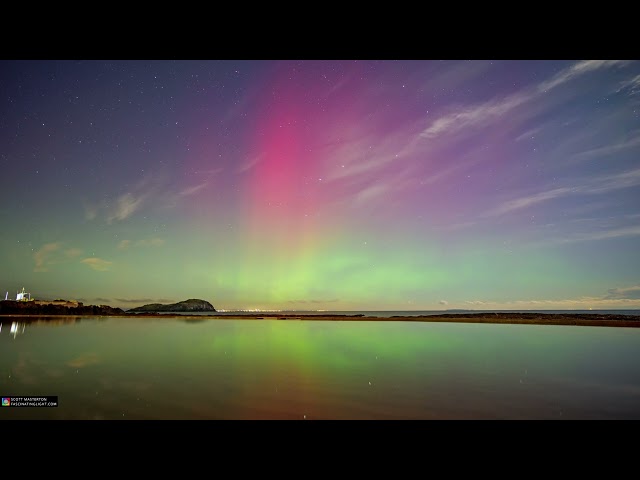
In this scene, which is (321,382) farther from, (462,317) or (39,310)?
(39,310)

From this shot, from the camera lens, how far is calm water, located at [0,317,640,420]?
632 centimetres

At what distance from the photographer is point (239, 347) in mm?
14656

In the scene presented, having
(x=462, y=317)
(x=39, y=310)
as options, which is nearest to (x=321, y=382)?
(x=462, y=317)

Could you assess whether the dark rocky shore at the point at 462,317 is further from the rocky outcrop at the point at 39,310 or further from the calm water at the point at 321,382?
the calm water at the point at 321,382

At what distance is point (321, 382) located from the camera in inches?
329

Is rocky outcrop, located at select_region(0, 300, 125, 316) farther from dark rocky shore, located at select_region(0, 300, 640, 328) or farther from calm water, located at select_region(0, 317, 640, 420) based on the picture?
calm water, located at select_region(0, 317, 640, 420)

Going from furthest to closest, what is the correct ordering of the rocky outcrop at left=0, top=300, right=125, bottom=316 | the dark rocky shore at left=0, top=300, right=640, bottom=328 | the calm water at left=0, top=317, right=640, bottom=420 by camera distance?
the rocky outcrop at left=0, top=300, right=125, bottom=316
the dark rocky shore at left=0, top=300, right=640, bottom=328
the calm water at left=0, top=317, right=640, bottom=420

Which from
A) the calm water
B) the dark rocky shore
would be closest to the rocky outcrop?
the dark rocky shore

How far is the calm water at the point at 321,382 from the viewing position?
6320 millimetres

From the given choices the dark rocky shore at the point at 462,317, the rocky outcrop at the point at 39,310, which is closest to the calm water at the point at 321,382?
the dark rocky shore at the point at 462,317
